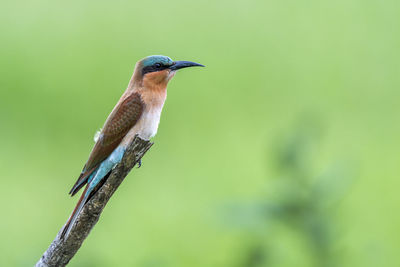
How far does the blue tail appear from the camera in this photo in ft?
7.33

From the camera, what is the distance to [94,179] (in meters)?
2.58

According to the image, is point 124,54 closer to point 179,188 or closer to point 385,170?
point 179,188

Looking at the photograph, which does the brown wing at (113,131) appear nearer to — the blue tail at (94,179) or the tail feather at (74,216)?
the blue tail at (94,179)

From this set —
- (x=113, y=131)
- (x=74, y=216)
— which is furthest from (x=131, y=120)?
(x=74, y=216)

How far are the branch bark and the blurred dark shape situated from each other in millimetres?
446

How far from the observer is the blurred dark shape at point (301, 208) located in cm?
208

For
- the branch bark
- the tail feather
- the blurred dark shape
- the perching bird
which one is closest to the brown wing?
the perching bird

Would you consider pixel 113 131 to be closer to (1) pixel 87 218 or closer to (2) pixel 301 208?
(1) pixel 87 218

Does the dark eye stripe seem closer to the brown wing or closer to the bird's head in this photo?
the bird's head

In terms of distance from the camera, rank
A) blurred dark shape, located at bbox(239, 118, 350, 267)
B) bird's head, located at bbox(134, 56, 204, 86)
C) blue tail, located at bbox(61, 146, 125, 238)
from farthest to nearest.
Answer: bird's head, located at bbox(134, 56, 204, 86) → blue tail, located at bbox(61, 146, 125, 238) → blurred dark shape, located at bbox(239, 118, 350, 267)

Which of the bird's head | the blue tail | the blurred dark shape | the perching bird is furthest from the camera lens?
the bird's head

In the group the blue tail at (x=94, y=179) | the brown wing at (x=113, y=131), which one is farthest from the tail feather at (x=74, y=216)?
the brown wing at (x=113, y=131)

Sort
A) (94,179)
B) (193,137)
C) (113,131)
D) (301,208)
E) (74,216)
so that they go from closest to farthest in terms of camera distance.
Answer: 1. (301,208)
2. (74,216)
3. (94,179)
4. (113,131)
5. (193,137)

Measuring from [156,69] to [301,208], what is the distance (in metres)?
1.17
